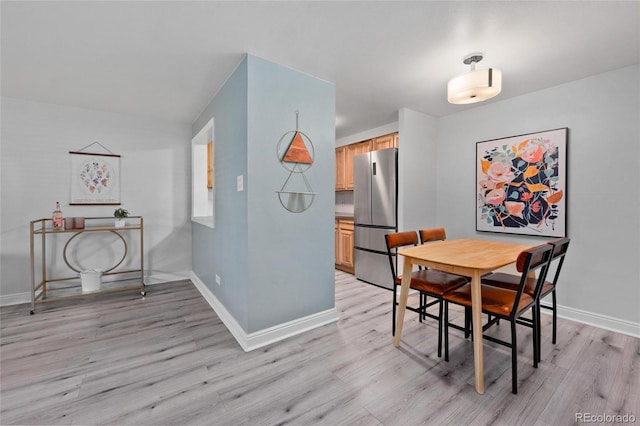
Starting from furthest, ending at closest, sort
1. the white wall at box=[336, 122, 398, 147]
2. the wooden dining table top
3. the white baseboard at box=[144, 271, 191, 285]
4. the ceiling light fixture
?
the white wall at box=[336, 122, 398, 147]
the white baseboard at box=[144, 271, 191, 285]
the ceiling light fixture
the wooden dining table top

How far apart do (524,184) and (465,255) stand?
1.62 meters

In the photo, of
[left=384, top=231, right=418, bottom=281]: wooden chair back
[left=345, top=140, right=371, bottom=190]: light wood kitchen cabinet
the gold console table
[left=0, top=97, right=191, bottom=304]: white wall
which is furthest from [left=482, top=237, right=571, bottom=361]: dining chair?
[left=0, top=97, right=191, bottom=304]: white wall

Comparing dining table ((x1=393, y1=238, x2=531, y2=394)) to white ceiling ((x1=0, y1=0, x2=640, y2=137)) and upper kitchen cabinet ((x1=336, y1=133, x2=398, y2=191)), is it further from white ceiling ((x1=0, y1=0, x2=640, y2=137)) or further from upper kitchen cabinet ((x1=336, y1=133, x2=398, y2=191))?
upper kitchen cabinet ((x1=336, y1=133, x2=398, y2=191))

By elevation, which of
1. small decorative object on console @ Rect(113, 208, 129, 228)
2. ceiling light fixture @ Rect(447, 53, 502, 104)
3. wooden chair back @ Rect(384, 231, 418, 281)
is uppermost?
ceiling light fixture @ Rect(447, 53, 502, 104)

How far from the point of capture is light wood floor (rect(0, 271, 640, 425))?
1.54 m

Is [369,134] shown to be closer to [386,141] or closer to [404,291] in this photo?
[386,141]

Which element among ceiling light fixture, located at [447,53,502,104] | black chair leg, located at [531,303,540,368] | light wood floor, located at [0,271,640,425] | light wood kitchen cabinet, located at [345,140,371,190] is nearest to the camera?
light wood floor, located at [0,271,640,425]

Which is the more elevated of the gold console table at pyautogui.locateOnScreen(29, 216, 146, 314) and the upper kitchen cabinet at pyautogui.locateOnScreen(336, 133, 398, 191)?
the upper kitchen cabinet at pyautogui.locateOnScreen(336, 133, 398, 191)

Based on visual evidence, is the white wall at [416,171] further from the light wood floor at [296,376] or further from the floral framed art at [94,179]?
the floral framed art at [94,179]

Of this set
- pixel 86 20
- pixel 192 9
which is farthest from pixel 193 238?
pixel 192 9

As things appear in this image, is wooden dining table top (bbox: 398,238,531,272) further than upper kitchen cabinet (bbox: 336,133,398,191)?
No

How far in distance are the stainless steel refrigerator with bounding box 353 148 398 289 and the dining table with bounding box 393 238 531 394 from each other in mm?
1183

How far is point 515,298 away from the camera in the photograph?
67.1 inches

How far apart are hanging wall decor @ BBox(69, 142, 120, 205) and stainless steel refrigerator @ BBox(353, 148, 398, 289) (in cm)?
325
